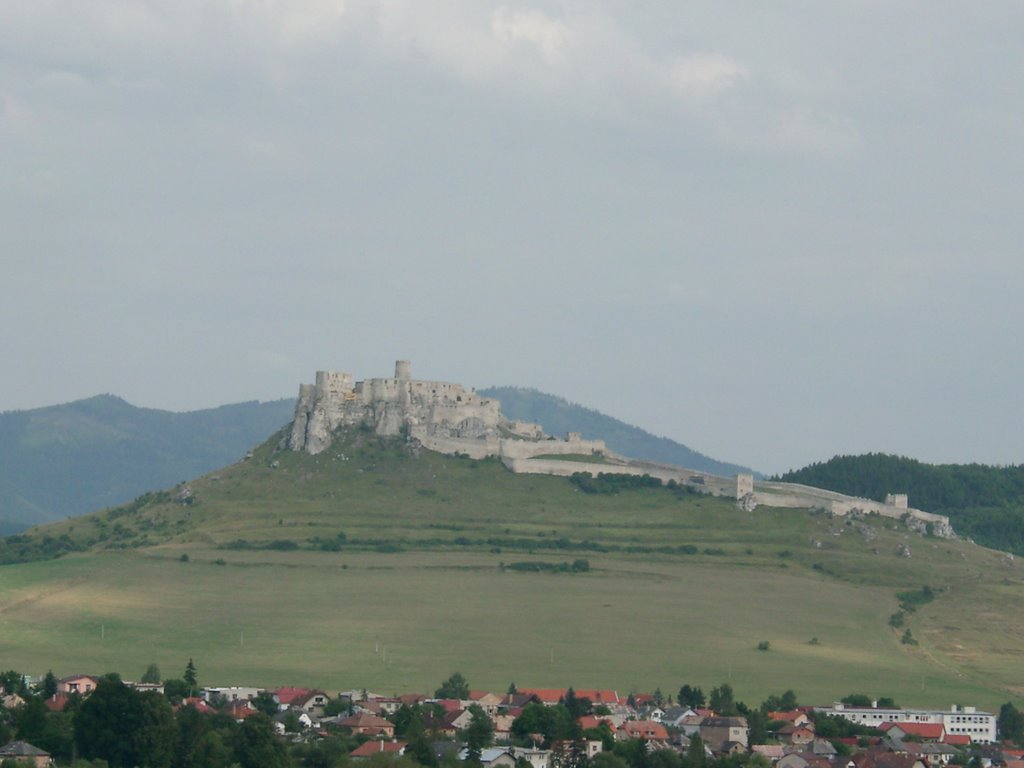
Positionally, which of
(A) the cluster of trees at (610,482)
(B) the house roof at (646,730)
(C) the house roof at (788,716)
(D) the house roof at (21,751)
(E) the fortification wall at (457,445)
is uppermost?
(E) the fortification wall at (457,445)

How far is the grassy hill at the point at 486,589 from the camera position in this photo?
119 metres

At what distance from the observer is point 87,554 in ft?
488

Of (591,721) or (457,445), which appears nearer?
(591,721)

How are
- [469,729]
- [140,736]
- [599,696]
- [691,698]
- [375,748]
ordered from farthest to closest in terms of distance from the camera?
[691,698] < [599,696] < [469,729] < [375,748] < [140,736]

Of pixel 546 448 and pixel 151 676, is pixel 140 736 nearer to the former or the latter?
pixel 151 676

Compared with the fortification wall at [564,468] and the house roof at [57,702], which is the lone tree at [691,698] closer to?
the house roof at [57,702]

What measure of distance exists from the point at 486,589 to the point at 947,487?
65.0 meters

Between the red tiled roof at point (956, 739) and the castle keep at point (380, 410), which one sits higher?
the castle keep at point (380, 410)

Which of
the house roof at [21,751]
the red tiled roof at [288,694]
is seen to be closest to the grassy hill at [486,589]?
the red tiled roof at [288,694]

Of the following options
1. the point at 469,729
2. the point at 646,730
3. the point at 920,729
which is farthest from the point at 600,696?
the point at 469,729

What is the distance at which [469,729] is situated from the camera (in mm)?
88000

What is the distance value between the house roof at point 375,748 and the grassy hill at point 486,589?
26.1m

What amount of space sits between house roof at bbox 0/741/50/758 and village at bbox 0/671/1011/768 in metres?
0.07

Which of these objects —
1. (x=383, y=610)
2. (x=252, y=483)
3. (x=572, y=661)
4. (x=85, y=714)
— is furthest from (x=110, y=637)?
(x=85, y=714)
